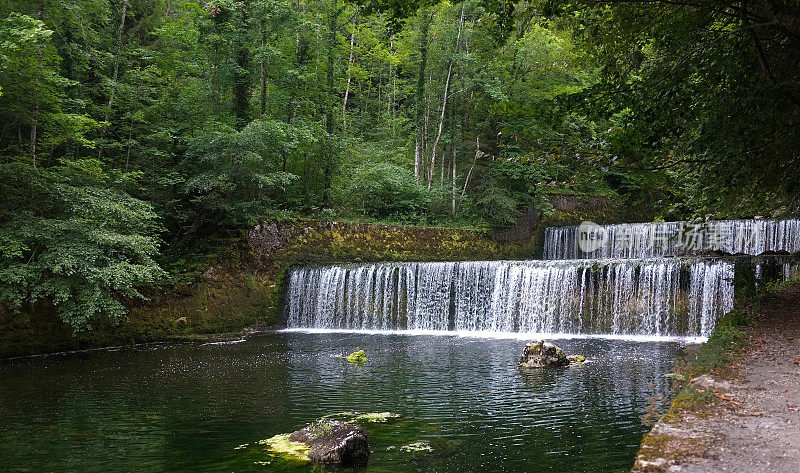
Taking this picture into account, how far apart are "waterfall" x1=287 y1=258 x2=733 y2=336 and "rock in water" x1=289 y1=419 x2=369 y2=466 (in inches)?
416

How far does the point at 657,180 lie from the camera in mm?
5781

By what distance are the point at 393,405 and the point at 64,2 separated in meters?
12.3

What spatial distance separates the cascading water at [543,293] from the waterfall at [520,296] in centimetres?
3

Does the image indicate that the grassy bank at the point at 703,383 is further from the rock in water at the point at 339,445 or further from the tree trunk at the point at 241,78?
the tree trunk at the point at 241,78

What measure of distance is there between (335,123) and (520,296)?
12.4 meters

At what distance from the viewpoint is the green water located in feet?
16.0

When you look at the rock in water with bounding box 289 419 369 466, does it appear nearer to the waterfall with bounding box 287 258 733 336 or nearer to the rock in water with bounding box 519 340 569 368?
the rock in water with bounding box 519 340 569 368

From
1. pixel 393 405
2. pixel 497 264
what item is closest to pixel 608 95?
pixel 393 405

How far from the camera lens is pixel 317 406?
6793 millimetres

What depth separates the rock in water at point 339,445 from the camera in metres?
4.66

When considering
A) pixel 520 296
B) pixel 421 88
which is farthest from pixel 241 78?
pixel 520 296

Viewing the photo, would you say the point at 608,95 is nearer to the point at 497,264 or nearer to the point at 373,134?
the point at 497,264

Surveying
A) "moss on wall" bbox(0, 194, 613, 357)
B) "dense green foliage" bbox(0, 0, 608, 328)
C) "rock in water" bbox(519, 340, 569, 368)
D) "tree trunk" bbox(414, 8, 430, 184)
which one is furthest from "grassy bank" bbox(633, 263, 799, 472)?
"tree trunk" bbox(414, 8, 430, 184)

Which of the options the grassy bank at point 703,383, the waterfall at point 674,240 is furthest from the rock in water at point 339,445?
the waterfall at point 674,240
